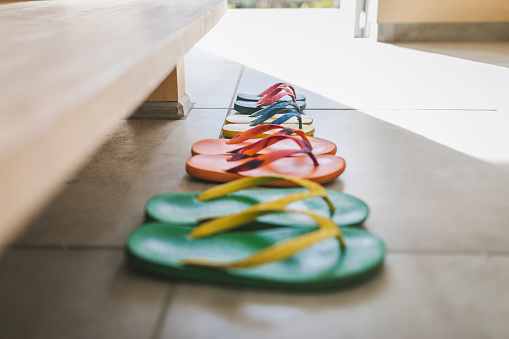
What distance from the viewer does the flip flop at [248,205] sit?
0.87 meters

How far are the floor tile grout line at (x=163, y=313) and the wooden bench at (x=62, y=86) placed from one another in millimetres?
240

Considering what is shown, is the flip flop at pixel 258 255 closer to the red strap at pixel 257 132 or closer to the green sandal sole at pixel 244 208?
the green sandal sole at pixel 244 208

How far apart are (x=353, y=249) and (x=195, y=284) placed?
275mm

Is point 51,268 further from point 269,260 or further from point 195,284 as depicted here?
point 269,260

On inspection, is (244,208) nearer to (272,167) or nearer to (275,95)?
(272,167)

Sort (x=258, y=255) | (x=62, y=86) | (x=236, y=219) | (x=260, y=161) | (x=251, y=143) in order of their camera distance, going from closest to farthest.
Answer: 1. (x=62, y=86)
2. (x=258, y=255)
3. (x=236, y=219)
4. (x=260, y=161)
5. (x=251, y=143)

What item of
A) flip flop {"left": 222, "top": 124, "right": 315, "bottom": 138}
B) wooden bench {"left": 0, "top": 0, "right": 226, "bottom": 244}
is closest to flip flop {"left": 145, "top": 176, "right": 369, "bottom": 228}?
wooden bench {"left": 0, "top": 0, "right": 226, "bottom": 244}

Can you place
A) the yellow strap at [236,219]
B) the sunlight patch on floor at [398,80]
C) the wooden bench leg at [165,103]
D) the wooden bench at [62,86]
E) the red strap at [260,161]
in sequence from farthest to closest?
the wooden bench leg at [165,103] < the sunlight patch on floor at [398,80] < the red strap at [260,161] < the yellow strap at [236,219] < the wooden bench at [62,86]

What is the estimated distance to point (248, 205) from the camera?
36.7 inches

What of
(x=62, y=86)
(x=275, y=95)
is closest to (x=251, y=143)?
(x=275, y=95)

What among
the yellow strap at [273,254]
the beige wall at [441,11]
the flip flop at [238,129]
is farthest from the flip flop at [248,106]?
the beige wall at [441,11]

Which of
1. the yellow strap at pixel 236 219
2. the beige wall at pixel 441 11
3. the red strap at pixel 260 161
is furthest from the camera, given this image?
the beige wall at pixel 441 11

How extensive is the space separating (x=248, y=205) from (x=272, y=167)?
0.22 meters

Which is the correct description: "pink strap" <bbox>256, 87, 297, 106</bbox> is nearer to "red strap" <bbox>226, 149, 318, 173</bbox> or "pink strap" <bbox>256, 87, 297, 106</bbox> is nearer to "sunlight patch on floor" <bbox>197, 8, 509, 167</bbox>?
"sunlight patch on floor" <bbox>197, 8, 509, 167</bbox>
